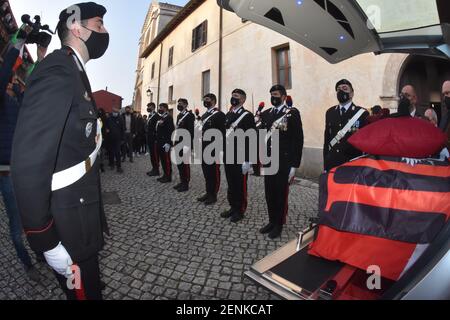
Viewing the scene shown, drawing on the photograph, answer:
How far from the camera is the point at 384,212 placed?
59.8 inches

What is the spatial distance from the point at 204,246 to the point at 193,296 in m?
1.02

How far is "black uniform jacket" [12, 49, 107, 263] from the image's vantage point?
1179 mm

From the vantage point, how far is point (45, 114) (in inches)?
47.4

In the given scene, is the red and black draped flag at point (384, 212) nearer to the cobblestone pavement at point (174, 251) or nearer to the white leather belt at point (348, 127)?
the cobblestone pavement at point (174, 251)

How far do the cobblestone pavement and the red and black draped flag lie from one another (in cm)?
109

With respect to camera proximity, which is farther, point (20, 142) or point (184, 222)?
point (184, 222)

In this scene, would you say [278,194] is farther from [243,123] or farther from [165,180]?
[165,180]

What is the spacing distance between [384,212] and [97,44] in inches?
80.5

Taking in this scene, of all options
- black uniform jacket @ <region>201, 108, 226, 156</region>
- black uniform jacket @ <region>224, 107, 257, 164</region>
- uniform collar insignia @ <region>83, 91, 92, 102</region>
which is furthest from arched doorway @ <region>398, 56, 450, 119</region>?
uniform collar insignia @ <region>83, 91, 92, 102</region>

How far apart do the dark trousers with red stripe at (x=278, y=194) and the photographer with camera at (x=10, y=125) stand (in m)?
2.82

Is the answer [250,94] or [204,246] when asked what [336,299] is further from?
[250,94]

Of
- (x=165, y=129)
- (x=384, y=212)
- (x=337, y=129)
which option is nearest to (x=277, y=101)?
(x=337, y=129)

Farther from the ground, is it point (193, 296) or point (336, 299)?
point (336, 299)
